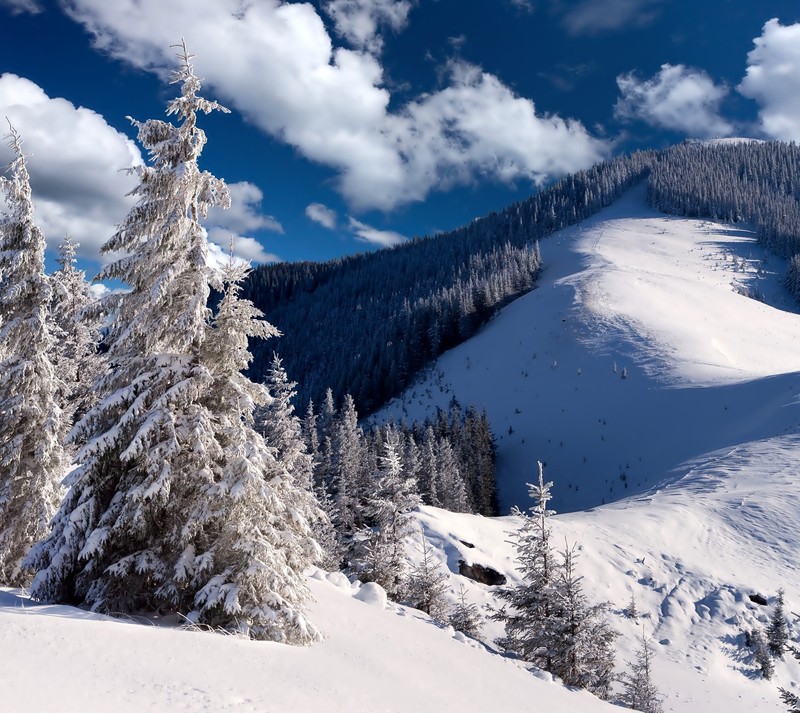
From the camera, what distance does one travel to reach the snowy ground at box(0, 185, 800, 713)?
6.42 m

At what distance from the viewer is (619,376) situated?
75.0 m

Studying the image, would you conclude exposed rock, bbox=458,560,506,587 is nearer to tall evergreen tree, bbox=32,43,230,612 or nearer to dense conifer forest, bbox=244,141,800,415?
tall evergreen tree, bbox=32,43,230,612

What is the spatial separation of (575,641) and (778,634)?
581 inches

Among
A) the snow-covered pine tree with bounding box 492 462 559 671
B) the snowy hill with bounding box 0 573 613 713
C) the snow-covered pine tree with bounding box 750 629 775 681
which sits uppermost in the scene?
the snowy hill with bounding box 0 573 613 713

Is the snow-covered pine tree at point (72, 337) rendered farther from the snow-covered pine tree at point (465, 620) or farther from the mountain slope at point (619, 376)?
the mountain slope at point (619, 376)

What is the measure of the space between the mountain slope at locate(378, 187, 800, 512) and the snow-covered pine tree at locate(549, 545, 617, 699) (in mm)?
33651

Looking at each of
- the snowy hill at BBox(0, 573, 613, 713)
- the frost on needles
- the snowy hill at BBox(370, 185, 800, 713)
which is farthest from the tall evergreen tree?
the snowy hill at BBox(370, 185, 800, 713)

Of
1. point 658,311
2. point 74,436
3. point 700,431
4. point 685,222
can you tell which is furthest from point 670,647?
point 685,222

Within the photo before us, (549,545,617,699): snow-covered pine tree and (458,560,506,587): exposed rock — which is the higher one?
(549,545,617,699): snow-covered pine tree

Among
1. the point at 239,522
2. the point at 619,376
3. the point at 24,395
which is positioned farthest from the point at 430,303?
the point at 239,522

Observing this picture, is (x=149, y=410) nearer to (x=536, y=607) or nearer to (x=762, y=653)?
(x=536, y=607)

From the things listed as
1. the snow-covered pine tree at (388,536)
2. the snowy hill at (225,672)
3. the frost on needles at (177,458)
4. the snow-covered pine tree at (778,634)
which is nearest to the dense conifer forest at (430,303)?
the snow-covered pine tree at (388,536)

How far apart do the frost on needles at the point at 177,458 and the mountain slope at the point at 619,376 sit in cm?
4553

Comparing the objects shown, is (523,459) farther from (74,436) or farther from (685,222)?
(685,222)
